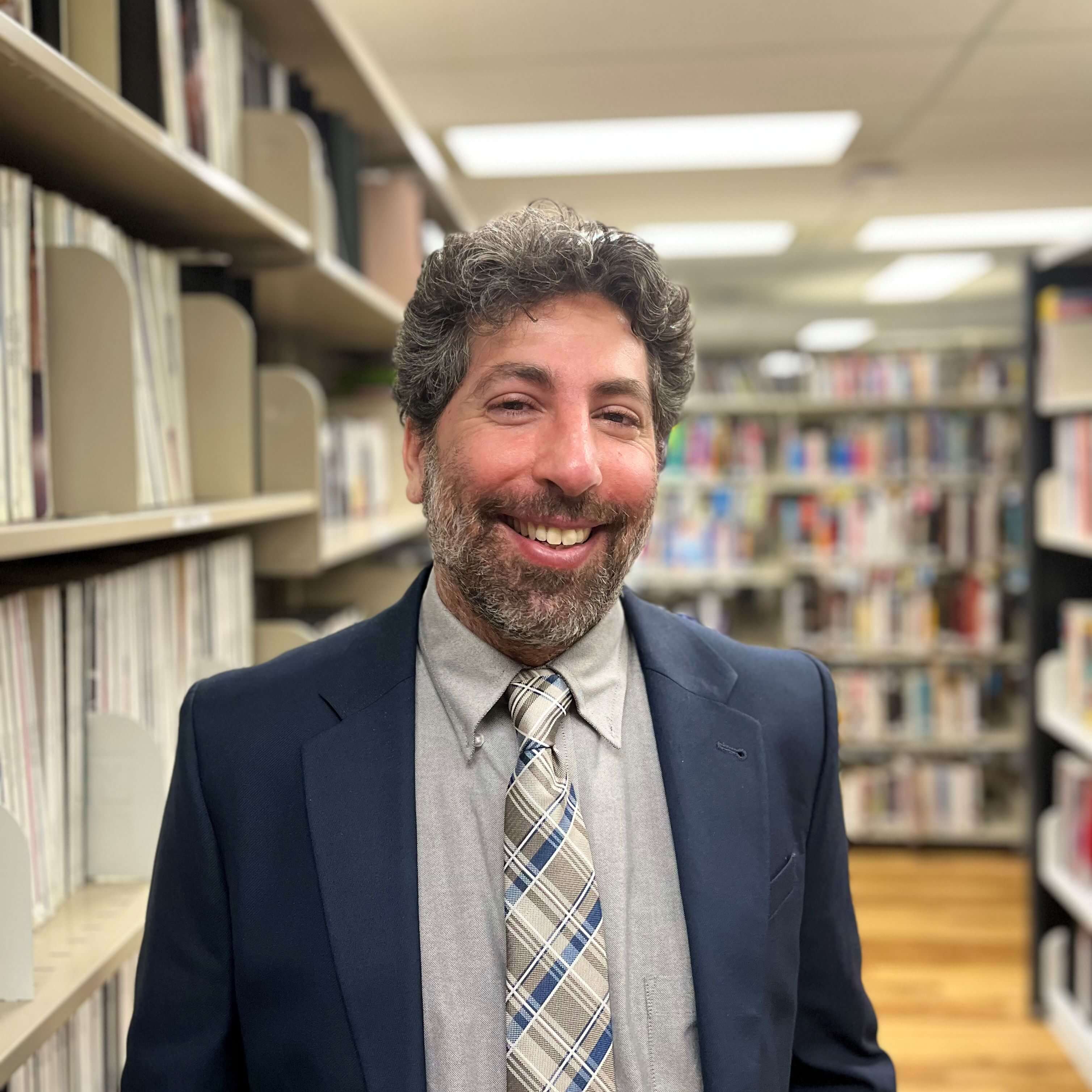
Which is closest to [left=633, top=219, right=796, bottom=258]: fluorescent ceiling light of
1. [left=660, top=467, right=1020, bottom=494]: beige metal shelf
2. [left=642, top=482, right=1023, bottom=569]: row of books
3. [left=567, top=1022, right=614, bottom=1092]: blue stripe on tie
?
[left=660, top=467, right=1020, bottom=494]: beige metal shelf

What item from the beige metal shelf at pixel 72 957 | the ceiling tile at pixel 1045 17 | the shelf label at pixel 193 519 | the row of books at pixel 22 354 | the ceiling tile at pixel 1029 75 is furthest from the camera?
the ceiling tile at pixel 1029 75

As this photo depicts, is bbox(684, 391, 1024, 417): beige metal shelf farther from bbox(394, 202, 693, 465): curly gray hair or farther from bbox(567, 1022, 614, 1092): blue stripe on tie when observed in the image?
bbox(567, 1022, 614, 1092): blue stripe on tie

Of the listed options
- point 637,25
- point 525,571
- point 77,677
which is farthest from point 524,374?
point 637,25

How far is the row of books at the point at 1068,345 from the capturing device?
10.5ft

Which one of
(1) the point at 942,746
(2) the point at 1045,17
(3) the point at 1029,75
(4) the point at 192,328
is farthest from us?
(1) the point at 942,746

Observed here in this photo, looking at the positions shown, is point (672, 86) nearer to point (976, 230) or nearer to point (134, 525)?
point (134, 525)

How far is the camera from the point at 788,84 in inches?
113

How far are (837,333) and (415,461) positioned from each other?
7.10 metres

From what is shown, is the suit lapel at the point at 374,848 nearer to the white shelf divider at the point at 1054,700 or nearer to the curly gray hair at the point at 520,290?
the curly gray hair at the point at 520,290

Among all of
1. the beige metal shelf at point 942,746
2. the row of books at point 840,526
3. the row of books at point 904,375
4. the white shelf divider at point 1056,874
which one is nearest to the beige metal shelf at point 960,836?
the beige metal shelf at point 942,746

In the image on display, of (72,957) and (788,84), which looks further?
(788,84)

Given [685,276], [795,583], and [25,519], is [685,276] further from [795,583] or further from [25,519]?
[25,519]

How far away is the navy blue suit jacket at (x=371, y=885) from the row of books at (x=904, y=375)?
5.05m

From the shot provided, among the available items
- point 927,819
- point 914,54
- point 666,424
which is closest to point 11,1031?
point 666,424
